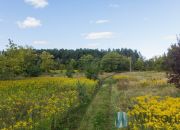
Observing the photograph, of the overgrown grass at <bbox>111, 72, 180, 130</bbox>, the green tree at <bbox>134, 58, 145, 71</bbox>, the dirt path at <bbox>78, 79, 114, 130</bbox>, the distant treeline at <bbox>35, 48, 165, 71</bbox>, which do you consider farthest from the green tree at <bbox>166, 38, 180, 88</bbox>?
the green tree at <bbox>134, 58, 145, 71</bbox>

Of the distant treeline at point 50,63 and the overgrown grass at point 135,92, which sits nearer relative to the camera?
the overgrown grass at point 135,92

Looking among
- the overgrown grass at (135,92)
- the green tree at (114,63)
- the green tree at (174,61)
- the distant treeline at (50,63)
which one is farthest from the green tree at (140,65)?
the green tree at (174,61)

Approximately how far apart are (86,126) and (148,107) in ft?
7.84

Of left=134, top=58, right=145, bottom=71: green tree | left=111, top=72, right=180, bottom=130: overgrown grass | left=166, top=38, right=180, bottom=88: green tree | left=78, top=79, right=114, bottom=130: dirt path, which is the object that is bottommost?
left=134, top=58, right=145, bottom=71: green tree

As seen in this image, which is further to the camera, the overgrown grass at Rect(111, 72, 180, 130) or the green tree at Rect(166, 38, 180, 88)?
the green tree at Rect(166, 38, 180, 88)

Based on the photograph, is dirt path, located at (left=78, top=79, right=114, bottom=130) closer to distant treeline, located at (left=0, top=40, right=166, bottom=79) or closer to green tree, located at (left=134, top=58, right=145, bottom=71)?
distant treeline, located at (left=0, top=40, right=166, bottom=79)

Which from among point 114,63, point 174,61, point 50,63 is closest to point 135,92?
point 174,61

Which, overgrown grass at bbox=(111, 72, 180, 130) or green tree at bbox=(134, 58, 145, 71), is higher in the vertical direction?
overgrown grass at bbox=(111, 72, 180, 130)

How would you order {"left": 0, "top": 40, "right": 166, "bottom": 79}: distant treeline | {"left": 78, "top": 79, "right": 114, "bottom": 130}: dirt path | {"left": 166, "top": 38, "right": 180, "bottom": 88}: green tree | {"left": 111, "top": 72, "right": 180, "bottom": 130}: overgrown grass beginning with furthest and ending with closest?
{"left": 0, "top": 40, "right": 166, "bottom": 79}: distant treeline < {"left": 166, "top": 38, "right": 180, "bottom": 88}: green tree < {"left": 111, "top": 72, "right": 180, "bottom": 130}: overgrown grass < {"left": 78, "top": 79, "right": 114, "bottom": 130}: dirt path

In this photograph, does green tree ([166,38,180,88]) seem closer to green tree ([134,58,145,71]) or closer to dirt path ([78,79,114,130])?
dirt path ([78,79,114,130])

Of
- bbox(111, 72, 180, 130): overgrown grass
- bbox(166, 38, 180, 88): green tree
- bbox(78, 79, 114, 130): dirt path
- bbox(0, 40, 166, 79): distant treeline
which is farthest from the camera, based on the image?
bbox(0, 40, 166, 79): distant treeline

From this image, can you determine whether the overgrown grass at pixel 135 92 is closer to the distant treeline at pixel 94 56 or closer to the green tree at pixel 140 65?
the distant treeline at pixel 94 56

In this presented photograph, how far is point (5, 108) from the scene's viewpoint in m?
15.0

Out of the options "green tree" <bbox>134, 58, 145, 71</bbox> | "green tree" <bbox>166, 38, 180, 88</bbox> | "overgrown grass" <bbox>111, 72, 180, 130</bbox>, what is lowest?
"green tree" <bbox>134, 58, 145, 71</bbox>
